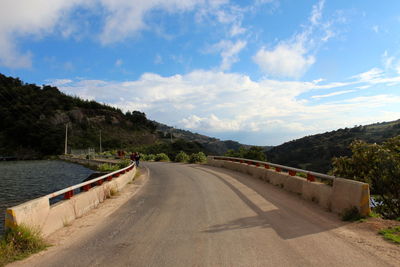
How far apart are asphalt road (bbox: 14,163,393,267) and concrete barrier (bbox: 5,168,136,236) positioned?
2.99ft

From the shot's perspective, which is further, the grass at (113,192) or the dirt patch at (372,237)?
the grass at (113,192)

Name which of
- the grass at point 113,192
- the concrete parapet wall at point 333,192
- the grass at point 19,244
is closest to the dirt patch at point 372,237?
the concrete parapet wall at point 333,192

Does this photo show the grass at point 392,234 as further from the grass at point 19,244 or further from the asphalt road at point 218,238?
the grass at point 19,244

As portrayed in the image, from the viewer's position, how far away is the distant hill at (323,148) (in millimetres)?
52969

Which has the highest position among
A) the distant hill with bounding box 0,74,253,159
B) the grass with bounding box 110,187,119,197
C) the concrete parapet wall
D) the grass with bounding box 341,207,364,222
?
the distant hill with bounding box 0,74,253,159

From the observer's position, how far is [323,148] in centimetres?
6462

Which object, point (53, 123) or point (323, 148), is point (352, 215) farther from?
point (53, 123)

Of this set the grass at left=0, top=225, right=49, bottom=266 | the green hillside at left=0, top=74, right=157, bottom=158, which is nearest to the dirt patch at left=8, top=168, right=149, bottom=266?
the grass at left=0, top=225, right=49, bottom=266

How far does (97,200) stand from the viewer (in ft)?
34.8

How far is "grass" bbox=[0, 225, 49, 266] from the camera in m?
5.27

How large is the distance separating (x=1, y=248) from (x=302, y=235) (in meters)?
5.72

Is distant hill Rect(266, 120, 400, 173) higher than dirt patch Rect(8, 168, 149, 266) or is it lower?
higher

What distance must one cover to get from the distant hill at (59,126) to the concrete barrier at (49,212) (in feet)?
214

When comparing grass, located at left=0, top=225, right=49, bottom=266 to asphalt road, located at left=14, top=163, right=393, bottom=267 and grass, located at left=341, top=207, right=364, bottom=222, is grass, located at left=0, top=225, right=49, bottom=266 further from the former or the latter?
grass, located at left=341, top=207, right=364, bottom=222
